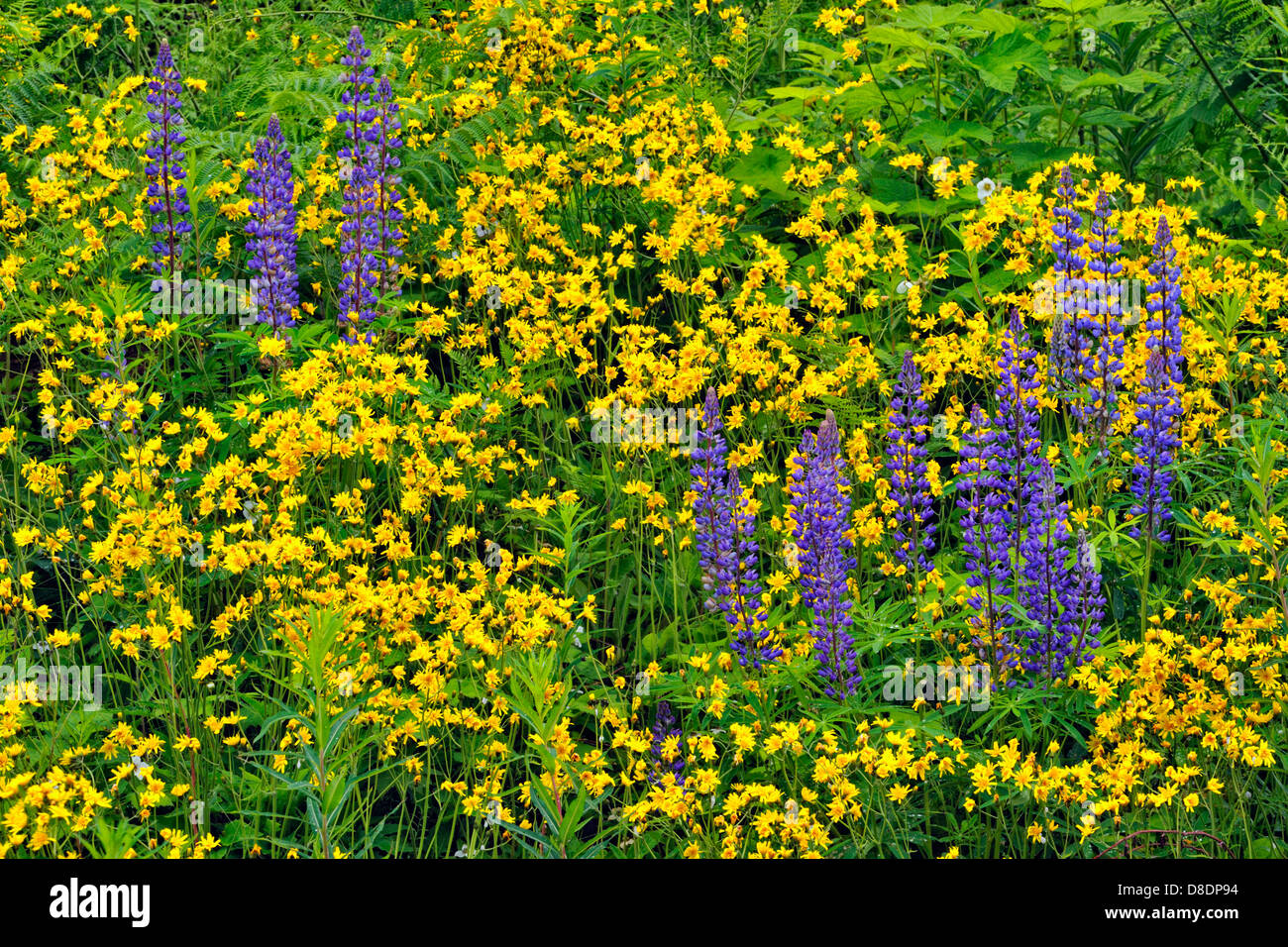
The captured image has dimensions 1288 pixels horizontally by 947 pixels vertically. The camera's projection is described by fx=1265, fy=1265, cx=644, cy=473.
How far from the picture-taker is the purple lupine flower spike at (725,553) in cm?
362

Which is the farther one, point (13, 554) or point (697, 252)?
point (697, 252)

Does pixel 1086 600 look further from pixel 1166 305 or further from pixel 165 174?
pixel 165 174

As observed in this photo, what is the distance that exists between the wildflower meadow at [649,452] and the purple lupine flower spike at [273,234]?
0.02 metres

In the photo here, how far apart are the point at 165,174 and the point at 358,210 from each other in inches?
31.7

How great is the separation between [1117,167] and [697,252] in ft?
8.14

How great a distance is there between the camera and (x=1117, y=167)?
6.28 metres

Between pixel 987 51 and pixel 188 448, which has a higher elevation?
pixel 987 51
